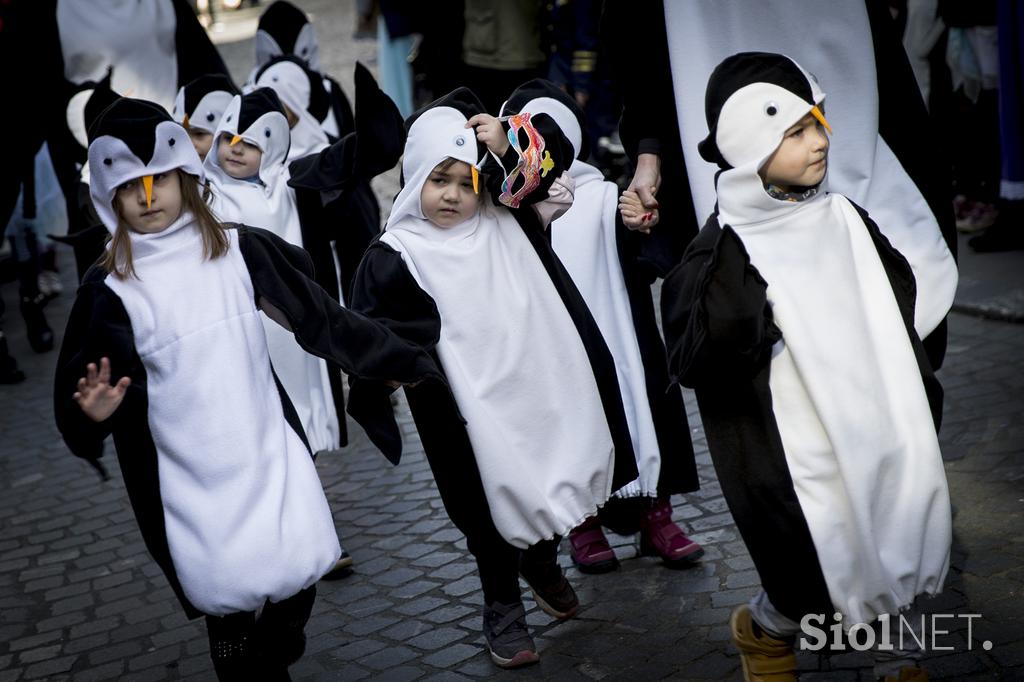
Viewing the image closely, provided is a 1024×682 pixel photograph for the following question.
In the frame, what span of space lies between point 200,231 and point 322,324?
398 millimetres

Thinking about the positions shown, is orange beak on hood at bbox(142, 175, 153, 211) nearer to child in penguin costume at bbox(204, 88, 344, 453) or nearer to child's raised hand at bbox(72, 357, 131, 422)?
child's raised hand at bbox(72, 357, 131, 422)

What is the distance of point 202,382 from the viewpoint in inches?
137

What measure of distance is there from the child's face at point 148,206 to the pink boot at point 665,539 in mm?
1884

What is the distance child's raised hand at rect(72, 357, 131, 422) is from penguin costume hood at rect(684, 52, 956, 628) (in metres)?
1.46

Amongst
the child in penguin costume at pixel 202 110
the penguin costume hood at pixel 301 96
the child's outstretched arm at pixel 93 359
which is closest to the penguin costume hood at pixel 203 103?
the child in penguin costume at pixel 202 110

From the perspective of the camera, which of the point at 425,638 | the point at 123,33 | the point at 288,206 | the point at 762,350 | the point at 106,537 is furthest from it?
the point at 123,33

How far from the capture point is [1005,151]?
666cm

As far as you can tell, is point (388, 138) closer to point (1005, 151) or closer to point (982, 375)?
point (982, 375)

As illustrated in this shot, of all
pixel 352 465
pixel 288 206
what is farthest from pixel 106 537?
pixel 288 206

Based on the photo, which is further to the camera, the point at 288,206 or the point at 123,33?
the point at 123,33

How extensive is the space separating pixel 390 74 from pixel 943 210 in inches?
314

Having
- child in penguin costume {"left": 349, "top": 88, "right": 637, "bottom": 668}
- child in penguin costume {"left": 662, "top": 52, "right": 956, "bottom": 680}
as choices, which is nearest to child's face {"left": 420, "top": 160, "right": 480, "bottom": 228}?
child in penguin costume {"left": 349, "top": 88, "right": 637, "bottom": 668}

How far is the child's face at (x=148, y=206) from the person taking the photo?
3559mm

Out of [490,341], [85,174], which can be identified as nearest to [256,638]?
[490,341]
